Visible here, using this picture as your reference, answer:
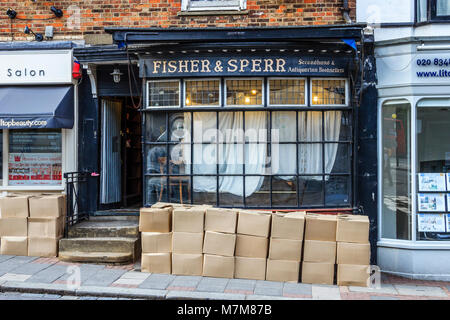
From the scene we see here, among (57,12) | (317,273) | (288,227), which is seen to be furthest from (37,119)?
(317,273)

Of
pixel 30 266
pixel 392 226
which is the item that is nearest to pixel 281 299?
pixel 392 226

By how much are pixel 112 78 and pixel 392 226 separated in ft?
19.8

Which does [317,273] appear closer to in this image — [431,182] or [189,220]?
[189,220]

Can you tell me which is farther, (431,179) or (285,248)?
(431,179)

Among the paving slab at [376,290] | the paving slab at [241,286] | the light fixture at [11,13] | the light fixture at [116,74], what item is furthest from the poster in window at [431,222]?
the light fixture at [11,13]

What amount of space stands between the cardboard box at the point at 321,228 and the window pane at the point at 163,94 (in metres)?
3.18

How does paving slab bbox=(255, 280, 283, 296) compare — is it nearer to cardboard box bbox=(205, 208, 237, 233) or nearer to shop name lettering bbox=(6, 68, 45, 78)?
cardboard box bbox=(205, 208, 237, 233)

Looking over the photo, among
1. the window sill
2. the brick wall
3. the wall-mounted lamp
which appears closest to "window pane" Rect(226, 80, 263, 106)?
the brick wall

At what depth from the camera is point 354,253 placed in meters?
6.48

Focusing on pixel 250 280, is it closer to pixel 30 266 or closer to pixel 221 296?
pixel 221 296

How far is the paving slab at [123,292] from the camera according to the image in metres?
5.95

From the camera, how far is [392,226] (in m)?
7.68

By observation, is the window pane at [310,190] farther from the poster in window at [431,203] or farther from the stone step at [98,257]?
the stone step at [98,257]

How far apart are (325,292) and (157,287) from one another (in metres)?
2.47
